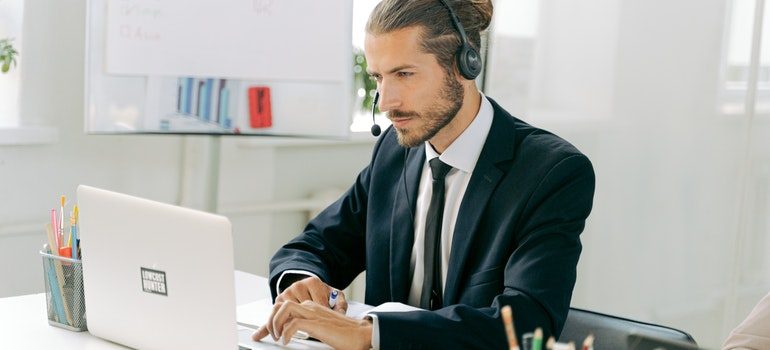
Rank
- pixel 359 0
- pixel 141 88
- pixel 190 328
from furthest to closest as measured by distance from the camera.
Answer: pixel 359 0, pixel 141 88, pixel 190 328

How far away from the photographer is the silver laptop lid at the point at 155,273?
5.13 ft

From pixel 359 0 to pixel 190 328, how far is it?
2.48 metres

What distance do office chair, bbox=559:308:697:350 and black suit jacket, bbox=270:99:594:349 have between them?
1.9 inches

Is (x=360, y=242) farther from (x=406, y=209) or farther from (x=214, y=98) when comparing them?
(x=214, y=98)

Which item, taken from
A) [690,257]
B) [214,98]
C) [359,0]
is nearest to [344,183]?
[359,0]

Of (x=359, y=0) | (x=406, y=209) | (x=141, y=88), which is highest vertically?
(x=359, y=0)

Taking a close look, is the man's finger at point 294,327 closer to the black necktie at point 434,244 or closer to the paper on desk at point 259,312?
the paper on desk at point 259,312

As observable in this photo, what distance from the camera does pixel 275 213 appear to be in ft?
12.4

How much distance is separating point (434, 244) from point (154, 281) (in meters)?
0.58

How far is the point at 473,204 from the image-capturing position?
1.98 metres

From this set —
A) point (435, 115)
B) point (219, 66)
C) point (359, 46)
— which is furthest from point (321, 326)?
point (359, 46)

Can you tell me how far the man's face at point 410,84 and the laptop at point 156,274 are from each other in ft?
1.63

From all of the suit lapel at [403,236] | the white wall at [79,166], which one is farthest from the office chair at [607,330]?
the white wall at [79,166]

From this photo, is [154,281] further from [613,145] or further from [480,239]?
[613,145]
